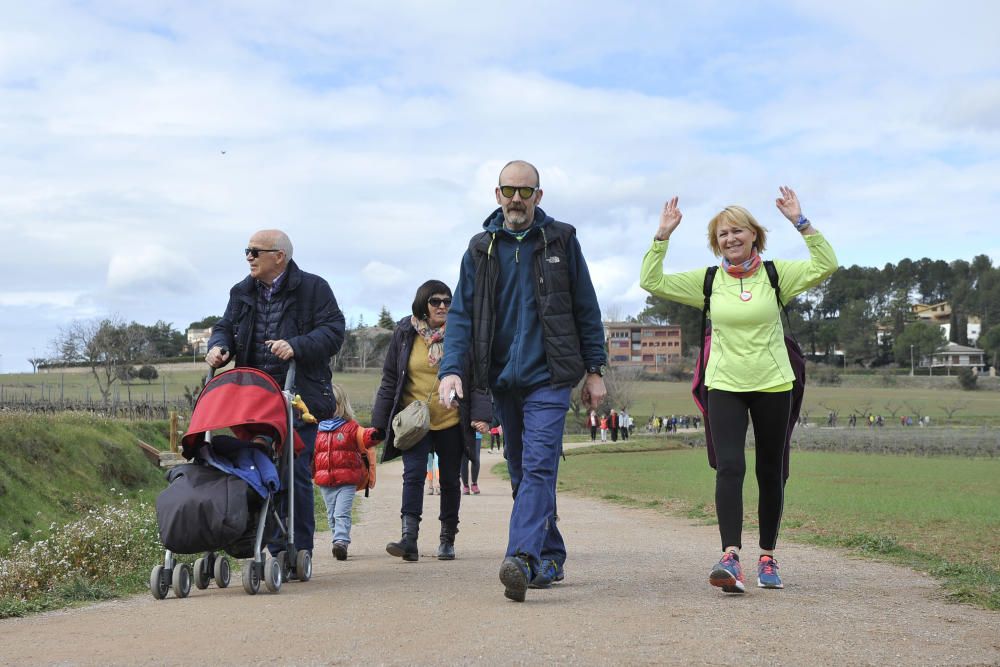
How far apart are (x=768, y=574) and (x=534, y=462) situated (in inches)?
60.4

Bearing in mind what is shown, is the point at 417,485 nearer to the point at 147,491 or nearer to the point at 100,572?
the point at 100,572

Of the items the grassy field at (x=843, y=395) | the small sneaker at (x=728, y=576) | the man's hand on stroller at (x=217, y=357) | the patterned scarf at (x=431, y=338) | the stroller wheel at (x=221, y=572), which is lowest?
the grassy field at (x=843, y=395)

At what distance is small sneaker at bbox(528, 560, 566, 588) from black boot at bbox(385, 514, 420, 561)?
2066 millimetres

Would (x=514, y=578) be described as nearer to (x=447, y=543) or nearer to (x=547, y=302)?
(x=547, y=302)

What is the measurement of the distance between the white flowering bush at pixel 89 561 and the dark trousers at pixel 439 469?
6.53 feet

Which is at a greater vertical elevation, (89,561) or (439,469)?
→ (439,469)

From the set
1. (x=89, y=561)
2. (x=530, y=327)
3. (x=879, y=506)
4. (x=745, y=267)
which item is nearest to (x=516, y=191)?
(x=530, y=327)

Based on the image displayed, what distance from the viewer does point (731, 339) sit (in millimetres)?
6641

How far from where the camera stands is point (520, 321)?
261 inches

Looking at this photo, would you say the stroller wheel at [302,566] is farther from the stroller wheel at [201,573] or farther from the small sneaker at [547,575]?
A: the small sneaker at [547,575]

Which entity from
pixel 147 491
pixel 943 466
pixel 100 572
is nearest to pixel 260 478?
pixel 100 572

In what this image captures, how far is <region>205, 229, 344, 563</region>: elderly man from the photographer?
24.1 feet

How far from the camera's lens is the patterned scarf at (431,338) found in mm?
8773

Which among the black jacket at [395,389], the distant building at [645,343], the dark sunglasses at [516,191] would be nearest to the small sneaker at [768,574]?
the dark sunglasses at [516,191]
